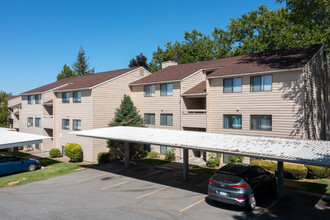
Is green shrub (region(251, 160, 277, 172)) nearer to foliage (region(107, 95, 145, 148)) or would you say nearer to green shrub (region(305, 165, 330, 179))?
green shrub (region(305, 165, 330, 179))

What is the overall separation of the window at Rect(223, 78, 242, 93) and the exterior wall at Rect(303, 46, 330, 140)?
5.25 m

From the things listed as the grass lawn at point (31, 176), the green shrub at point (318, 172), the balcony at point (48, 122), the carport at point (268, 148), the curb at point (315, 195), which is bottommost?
the grass lawn at point (31, 176)

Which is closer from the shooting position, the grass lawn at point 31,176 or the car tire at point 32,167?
the grass lawn at point 31,176

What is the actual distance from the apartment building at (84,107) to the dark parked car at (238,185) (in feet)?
61.8

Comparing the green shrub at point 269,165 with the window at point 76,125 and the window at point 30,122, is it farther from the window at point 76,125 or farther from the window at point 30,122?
the window at point 30,122

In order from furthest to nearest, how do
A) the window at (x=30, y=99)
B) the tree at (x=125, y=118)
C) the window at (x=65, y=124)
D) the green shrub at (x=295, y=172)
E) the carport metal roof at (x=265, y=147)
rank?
the window at (x=30, y=99)
the window at (x=65, y=124)
the tree at (x=125, y=118)
the green shrub at (x=295, y=172)
the carport metal roof at (x=265, y=147)

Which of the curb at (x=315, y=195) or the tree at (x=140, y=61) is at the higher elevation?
the tree at (x=140, y=61)

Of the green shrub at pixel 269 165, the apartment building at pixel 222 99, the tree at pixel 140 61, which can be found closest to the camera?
the green shrub at pixel 269 165

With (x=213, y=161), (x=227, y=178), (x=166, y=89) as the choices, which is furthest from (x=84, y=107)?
(x=227, y=178)

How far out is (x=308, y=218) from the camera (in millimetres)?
11141

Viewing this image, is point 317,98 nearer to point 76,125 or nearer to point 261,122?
point 261,122

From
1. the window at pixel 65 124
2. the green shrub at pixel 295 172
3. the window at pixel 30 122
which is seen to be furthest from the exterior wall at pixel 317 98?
the window at pixel 30 122

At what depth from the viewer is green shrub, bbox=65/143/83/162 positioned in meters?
28.5

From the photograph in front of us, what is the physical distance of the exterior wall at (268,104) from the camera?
20.2 metres
